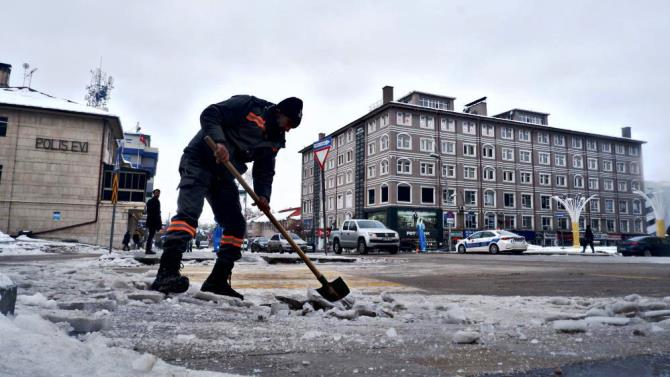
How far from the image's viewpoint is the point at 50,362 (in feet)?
3.29

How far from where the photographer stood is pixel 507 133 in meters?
47.5

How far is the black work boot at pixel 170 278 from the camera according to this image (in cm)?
293

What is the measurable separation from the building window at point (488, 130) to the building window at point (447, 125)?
389cm

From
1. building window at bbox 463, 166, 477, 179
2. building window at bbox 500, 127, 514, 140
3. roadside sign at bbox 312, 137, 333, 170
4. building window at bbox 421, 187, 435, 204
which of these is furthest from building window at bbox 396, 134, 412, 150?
roadside sign at bbox 312, 137, 333, 170

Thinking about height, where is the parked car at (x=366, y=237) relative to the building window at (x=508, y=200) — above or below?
below

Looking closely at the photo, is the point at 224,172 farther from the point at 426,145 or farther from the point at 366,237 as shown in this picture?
the point at 426,145

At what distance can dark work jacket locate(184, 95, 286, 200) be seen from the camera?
327 cm

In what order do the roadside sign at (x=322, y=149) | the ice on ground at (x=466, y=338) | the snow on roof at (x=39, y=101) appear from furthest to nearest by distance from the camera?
the snow on roof at (x=39, y=101)
the roadside sign at (x=322, y=149)
the ice on ground at (x=466, y=338)

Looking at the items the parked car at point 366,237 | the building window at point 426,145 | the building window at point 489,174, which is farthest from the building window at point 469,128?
the parked car at point 366,237

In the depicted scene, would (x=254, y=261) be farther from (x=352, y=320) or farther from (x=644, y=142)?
(x=644, y=142)

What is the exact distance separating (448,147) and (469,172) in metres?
3.62

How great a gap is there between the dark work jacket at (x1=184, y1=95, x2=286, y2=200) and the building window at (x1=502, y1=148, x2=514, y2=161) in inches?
1876

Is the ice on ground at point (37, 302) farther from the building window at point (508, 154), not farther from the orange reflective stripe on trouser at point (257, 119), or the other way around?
the building window at point (508, 154)

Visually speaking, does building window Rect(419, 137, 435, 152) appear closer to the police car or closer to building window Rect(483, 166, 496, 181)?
building window Rect(483, 166, 496, 181)
